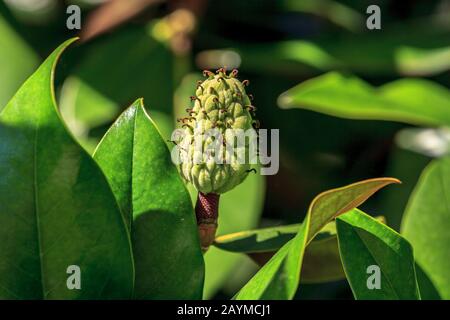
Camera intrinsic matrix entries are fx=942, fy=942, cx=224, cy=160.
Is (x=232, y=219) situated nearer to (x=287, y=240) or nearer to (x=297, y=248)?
(x=287, y=240)

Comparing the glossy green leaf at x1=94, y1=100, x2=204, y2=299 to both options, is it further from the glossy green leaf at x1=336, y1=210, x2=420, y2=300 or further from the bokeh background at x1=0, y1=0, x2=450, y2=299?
the bokeh background at x1=0, y1=0, x2=450, y2=299

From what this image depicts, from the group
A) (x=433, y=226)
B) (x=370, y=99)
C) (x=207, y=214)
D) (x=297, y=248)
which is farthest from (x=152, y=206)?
(x=370, y=99)

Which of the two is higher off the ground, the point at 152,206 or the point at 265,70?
the point at 265,70

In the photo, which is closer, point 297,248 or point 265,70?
point 297,248

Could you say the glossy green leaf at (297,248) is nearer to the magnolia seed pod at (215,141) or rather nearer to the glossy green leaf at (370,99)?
the magnolia seed pod at (215,141)

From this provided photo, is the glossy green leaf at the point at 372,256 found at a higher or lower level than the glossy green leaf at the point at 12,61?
lower

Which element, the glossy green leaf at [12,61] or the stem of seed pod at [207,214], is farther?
the glossy green leaf at [12,61]

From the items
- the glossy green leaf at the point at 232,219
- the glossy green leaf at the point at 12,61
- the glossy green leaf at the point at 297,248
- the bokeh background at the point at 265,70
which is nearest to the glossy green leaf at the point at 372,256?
the glossy green leaf at the point at 297,248
